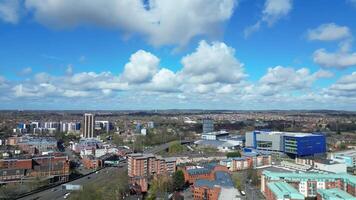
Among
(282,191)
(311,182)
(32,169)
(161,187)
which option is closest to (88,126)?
(32,169)

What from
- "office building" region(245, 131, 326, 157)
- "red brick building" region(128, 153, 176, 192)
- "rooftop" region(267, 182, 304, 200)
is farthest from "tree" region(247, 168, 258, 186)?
"office building" region(245, 131, 326, 157)

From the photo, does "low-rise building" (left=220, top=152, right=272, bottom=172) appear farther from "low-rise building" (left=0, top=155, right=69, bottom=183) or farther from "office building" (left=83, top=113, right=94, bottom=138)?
"office building" (left=83, top=113, right=94, bottom=138)

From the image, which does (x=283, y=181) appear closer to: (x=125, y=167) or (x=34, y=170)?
(x=125, y=167)

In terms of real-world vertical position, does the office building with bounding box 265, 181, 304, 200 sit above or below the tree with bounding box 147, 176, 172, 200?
above

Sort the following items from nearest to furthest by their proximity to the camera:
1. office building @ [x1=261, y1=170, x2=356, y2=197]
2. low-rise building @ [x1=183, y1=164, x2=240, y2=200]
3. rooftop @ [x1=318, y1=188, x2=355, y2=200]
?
rooftop @ [x1=318, y1=188, x2=355, y2=200], low-rise building @ [x1=183, y1=164, x2=240, y2=200], office building @ [x1=261, y1=170, x2=356, y2=197]

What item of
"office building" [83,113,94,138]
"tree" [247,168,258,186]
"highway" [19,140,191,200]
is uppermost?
"office building" [83,113,94,138]

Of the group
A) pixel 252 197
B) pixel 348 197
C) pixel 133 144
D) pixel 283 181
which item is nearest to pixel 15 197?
pixel 252 197

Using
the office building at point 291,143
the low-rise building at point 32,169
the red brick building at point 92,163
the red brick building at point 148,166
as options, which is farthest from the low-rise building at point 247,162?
the low-rise building at point 32,169

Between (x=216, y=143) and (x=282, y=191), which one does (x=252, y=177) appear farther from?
(x=216, y=143)
